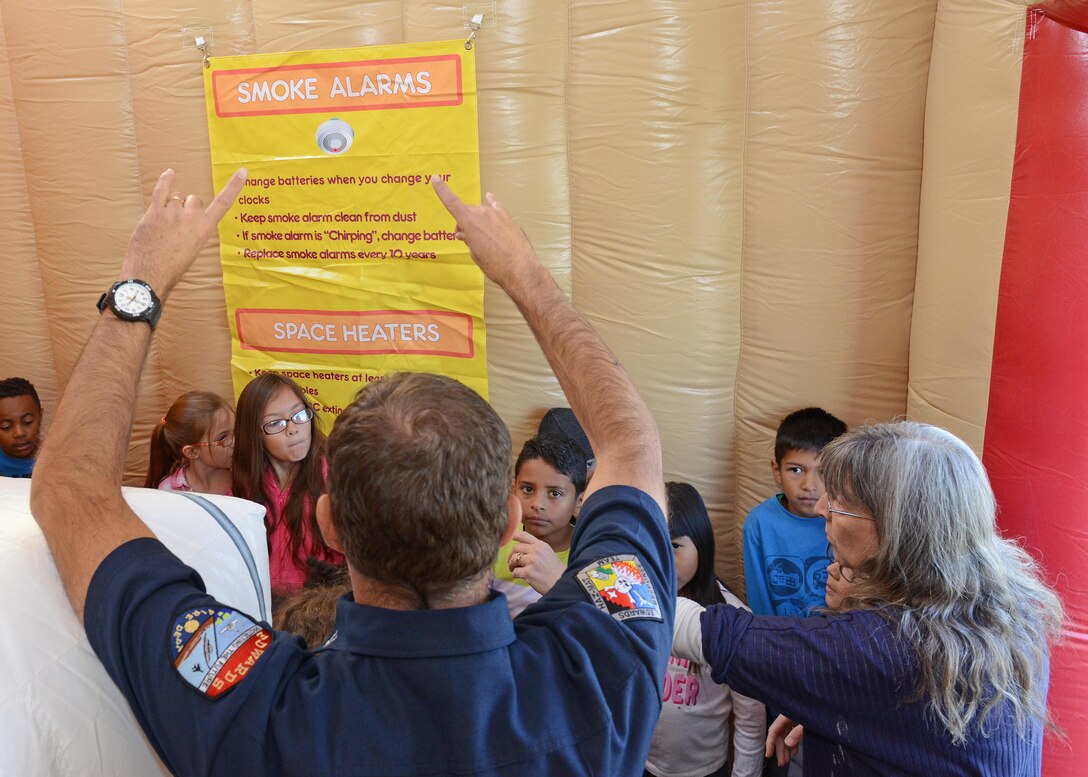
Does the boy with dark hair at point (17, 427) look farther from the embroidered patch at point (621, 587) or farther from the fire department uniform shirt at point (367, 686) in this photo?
the embroidered patch at point (621, 587)

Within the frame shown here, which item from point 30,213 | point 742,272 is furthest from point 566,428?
point 30,213

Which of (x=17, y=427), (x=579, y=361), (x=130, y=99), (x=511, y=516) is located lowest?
(x=17, y=427)

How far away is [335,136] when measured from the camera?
8.36ft

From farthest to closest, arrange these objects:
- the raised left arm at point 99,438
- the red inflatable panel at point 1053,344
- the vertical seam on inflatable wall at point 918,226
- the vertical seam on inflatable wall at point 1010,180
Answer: the vertical seam on inflatable wall at point 918,226 → the vertical seam on inflatable wall at point 1010,180 → the red inflatable panel at point 1053,344 → the raised left arm at point 99,438

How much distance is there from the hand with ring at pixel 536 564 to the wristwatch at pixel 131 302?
0.53 meters

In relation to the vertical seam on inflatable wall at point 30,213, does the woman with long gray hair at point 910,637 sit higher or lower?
lower

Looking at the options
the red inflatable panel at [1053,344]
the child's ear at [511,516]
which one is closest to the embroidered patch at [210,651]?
the child's ear at [511,516]

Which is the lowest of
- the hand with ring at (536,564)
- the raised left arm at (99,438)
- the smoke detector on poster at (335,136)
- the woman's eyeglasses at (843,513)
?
the hand with ring at (536,564)

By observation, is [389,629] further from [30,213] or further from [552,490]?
[30,213]

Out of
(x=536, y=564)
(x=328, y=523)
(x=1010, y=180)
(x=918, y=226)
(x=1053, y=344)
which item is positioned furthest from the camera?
(x=918, y=226)

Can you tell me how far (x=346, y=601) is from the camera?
2.59ft

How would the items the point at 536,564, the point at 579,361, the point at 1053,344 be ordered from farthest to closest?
the point at 1053,344, the point at 536,564, the point at 579,361

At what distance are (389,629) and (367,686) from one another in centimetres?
5

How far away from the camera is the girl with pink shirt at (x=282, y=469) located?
214 cm
